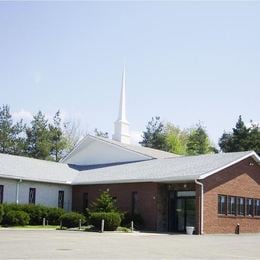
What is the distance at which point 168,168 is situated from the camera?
36.2m

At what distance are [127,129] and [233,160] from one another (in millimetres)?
15710

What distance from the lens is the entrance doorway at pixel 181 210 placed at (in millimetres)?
34094

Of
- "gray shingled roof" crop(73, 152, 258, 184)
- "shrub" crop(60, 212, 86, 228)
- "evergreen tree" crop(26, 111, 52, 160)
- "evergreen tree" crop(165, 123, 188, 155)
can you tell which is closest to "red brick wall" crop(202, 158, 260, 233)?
"gray shingled roof" crop(73, 152, 258, 184)

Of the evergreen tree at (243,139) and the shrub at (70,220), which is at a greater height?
the evergreen tree at (243,139)

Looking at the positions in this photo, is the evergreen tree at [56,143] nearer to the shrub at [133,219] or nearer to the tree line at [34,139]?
the tree line at [34,139]

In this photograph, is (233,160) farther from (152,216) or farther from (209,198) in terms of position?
(152,216)

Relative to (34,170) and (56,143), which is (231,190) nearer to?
(34,170)

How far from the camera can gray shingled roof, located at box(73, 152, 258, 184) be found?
3312 centimetres

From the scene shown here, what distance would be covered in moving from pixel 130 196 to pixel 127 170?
10.9 ft

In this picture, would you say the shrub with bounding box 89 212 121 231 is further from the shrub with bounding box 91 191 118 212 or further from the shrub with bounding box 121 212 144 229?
the shrub with bounding box 91 191 118 212

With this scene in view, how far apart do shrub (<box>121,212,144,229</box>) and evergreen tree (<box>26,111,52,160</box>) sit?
33825 mm

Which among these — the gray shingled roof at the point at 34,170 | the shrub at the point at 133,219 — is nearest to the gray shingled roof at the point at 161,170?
the gray shingled roof at the point at 34,170

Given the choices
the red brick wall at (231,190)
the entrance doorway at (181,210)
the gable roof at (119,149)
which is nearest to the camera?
the red brick wall at (231,190)

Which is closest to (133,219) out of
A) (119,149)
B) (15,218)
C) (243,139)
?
(15,218)
